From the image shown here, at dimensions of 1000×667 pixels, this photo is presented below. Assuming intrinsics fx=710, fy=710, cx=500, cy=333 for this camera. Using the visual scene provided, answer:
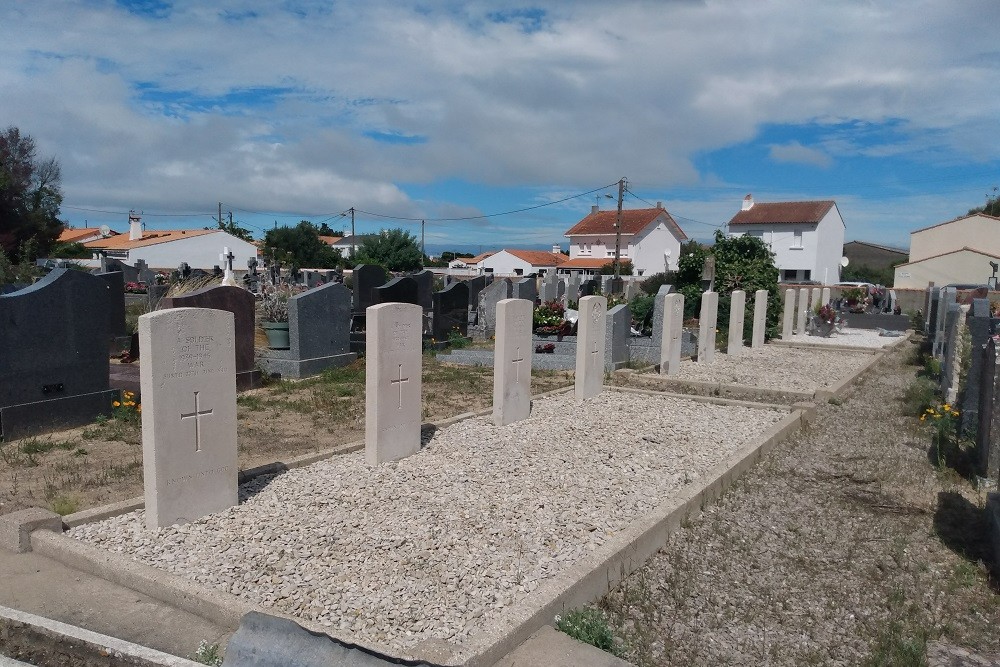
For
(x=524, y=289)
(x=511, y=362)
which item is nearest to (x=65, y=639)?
(x=511, y=362)

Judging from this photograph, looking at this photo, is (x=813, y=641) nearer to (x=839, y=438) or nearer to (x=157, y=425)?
(x=157, y=425)

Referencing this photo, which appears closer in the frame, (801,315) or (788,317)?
(788,317)

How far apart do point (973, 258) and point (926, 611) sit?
41602mm

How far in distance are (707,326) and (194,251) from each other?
50.3 meters

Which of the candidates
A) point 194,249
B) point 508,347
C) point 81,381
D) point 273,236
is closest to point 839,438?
point 508,347

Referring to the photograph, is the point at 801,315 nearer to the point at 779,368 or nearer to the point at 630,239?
the point at 779,368

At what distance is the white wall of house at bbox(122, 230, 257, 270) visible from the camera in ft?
170

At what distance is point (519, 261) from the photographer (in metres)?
68.4

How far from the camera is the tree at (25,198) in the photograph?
34375 mm

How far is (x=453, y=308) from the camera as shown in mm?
15797

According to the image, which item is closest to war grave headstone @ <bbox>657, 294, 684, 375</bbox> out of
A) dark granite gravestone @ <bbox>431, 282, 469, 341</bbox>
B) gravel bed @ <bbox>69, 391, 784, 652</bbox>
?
gravel bed @ <bbox>69, 391, 784, 652</bbox>

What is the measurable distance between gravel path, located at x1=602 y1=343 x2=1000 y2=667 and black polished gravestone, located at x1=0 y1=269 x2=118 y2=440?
21.0ft

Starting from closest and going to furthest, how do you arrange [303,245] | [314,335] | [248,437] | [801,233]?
1. [248,437]
2. [314,335]
3. [801,233]
4. [303,245]

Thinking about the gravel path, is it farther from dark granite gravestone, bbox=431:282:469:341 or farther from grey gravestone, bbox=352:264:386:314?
grey gravestone, bbox=352:264:386:314
